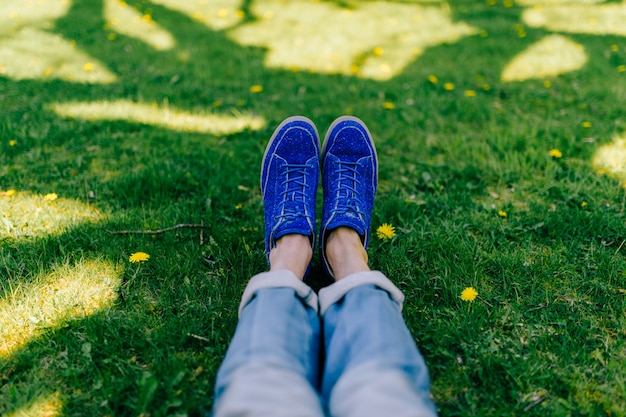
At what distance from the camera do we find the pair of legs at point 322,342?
0.98m

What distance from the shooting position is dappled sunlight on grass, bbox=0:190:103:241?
191cm

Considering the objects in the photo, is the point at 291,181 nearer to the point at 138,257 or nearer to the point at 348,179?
the point at 348,179

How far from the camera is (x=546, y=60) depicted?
363 centimetres

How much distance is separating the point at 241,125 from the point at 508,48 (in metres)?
2.53

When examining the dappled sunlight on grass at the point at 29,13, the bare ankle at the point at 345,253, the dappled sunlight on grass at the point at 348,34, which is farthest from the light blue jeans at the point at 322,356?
the dappled sunlight on grass at the point at 29,13

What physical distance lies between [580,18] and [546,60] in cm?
153

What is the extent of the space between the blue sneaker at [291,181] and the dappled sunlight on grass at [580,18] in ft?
11.6

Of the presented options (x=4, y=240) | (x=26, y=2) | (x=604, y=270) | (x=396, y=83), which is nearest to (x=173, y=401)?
(x=4, y=240)

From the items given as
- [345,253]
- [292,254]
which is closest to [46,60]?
[292,254]

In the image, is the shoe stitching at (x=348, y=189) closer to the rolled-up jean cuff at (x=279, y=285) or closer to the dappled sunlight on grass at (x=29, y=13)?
the rolled-up jean cuff at (x=279, y=285)

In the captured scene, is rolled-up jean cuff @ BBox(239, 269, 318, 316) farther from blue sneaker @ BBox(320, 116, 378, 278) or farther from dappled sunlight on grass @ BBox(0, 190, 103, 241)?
dappled sunlight on grass @ BBox(0, 190, 103, 241)

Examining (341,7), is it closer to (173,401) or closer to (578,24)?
(578,24)

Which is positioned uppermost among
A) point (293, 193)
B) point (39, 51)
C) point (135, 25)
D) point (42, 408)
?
point (135, 25)

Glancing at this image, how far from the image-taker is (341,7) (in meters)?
5.06
